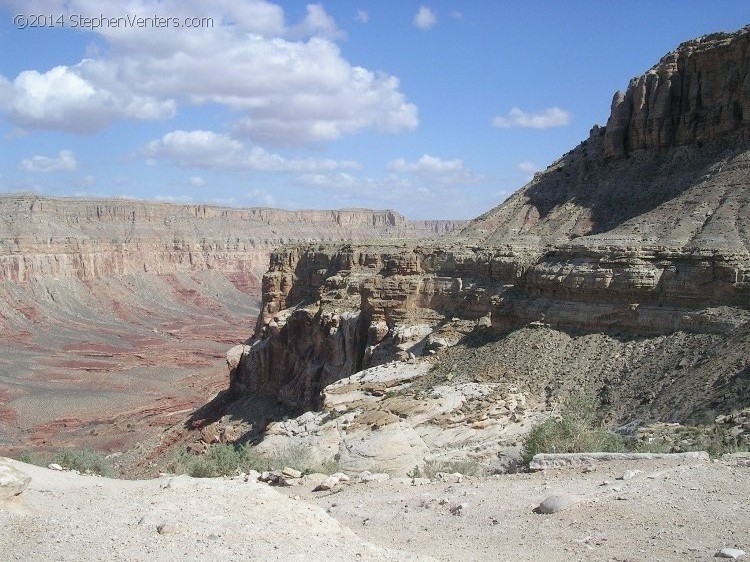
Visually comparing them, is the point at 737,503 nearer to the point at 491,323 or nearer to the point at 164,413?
the point at 491,323

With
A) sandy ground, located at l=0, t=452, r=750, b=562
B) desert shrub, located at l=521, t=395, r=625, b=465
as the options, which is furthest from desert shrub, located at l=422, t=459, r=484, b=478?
sandy ground, located at l=0, t=452, r=750, b=562

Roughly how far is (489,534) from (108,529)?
606 cm

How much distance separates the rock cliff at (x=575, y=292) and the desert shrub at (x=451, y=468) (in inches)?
67.0

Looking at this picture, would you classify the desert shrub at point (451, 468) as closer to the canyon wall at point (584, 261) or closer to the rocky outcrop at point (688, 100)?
the canyon wall at point (584, 261)

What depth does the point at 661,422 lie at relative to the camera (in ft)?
65.5

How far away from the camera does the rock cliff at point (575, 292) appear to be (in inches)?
927

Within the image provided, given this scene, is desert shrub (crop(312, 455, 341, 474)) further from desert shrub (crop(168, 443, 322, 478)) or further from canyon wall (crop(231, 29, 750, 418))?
canyon wall (crop(231, 29, 750, 418))

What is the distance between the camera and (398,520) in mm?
13062

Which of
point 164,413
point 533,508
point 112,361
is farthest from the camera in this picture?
point 112,361

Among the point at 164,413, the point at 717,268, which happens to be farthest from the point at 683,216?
the point at 164,413

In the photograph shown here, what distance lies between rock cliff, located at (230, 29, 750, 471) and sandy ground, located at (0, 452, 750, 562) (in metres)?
6.70

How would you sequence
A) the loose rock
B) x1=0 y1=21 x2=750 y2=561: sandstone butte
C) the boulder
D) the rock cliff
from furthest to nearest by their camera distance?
the rock cliff → the loose rock → the boulder → x1=0 y1=21 x2=750 y2=561: sandstone butte

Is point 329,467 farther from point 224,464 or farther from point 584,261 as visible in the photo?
point 584,261

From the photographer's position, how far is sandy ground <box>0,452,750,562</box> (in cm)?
1047
